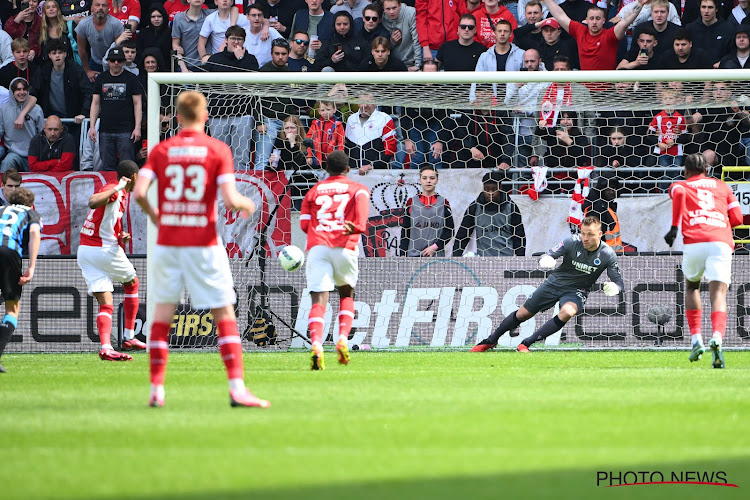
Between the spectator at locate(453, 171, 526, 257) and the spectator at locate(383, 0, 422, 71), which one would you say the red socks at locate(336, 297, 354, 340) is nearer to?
the spectator at locate(453, 171, 526, 257)

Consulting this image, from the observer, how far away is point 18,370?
1097cm

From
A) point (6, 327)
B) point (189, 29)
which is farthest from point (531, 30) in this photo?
point (6, 327)

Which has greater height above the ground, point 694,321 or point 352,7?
point 352,7

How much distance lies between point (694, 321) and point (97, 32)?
11.9 metres

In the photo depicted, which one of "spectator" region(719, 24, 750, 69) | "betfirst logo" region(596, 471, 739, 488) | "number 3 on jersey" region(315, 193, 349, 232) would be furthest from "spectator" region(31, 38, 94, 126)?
"betfirst logo" region(596, 471, 739, 488)

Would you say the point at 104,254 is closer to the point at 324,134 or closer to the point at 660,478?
the point at 324,134

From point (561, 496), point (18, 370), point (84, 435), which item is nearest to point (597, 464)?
point (561, 496)

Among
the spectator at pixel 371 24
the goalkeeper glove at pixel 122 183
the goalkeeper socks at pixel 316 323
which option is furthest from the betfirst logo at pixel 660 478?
the spectator at pixel 371 24

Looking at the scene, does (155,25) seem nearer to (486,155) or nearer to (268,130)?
(268,130)

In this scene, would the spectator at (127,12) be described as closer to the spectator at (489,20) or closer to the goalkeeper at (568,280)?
the spectator at (489,20)

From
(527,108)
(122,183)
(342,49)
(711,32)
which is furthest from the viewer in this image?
(342,49)

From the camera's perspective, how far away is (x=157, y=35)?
18094mm

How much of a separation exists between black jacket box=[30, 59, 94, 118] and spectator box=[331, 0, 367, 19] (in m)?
4.48

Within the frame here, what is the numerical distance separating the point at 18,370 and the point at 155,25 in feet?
28.7
